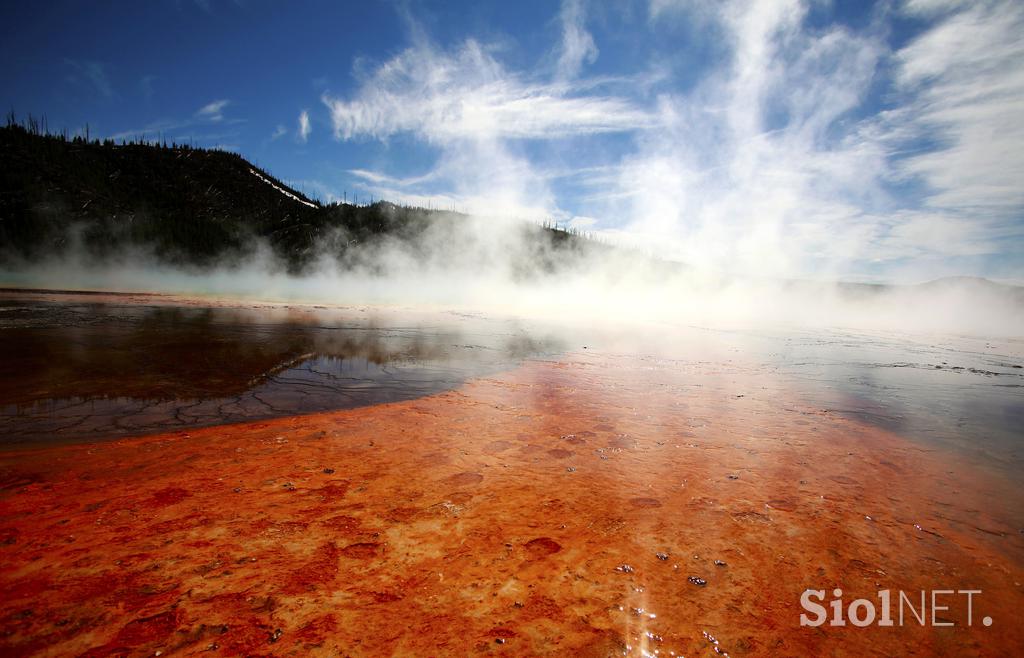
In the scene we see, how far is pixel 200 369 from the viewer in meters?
6.38

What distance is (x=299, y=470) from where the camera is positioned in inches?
128

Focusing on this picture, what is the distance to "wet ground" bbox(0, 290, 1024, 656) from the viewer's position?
1.80 metres

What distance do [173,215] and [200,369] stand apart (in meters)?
65.9

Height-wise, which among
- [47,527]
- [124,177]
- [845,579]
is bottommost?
[47,527]

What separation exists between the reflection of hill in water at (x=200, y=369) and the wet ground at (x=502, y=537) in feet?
2.38

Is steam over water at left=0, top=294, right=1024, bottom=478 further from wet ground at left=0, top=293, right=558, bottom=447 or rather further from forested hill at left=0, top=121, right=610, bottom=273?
forested hill at left=0, top=121, right=610, bottom=273

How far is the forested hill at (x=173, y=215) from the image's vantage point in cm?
4203

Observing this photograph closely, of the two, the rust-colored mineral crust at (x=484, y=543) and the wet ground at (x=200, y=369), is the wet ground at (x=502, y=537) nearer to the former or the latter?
the rust-colored mineral crust at (x=484, y=543)

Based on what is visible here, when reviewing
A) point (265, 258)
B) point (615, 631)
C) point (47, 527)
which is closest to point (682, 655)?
point (615, 631)

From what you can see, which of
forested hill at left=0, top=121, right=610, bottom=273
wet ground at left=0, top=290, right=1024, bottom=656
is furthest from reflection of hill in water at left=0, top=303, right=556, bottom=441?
forested hill at left=0, top=121, right=610, bottom=273

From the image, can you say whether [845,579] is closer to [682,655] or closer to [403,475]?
[682,655]

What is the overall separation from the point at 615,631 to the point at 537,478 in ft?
5.05

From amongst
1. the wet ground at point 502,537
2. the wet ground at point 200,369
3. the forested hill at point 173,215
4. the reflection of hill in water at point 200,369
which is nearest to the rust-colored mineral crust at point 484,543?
the wet ground at point 502,537

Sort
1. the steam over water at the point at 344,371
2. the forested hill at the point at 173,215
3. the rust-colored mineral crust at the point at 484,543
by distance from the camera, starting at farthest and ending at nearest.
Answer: the forested hill at the point at 173,215
the steam over water at the point at 344,371
the rust-colored mineral crust at the point at 484,543
